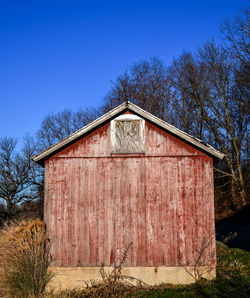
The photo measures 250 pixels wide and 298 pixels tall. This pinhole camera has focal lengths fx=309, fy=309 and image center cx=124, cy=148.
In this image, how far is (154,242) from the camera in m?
9.98

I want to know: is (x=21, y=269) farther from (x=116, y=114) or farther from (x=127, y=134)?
(x=116, y=114)

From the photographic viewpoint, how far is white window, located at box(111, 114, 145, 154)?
1053 cm

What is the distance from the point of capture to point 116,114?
10.6 m

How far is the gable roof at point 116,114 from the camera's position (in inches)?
401

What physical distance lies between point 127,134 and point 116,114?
78 centimetres

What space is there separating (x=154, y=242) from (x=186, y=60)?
1063 inches

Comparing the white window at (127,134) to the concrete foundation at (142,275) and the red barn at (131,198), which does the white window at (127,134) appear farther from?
the concrete foundation at (142,275)

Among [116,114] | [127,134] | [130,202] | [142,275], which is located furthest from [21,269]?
[116,114]

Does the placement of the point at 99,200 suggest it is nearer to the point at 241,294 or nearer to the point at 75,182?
the point at 75,182

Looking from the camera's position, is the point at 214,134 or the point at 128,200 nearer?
the point at 128,200

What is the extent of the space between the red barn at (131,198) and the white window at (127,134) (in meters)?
0.03

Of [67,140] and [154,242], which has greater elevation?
[67,140]

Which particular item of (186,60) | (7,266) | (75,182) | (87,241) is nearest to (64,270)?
(87,241)

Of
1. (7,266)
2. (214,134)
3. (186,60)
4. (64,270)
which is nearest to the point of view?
(7,266)
